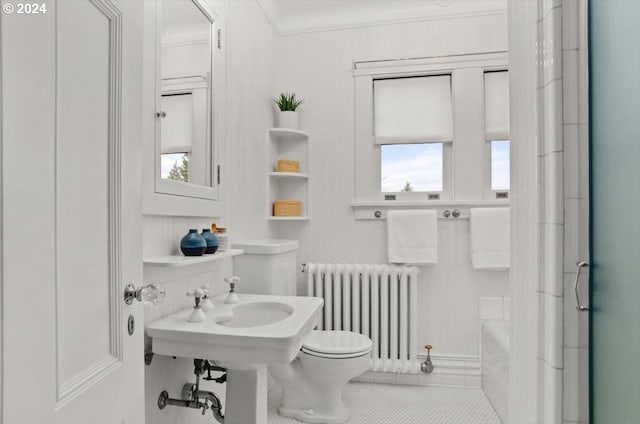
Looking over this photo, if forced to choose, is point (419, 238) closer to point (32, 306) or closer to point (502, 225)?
point (502, 225)

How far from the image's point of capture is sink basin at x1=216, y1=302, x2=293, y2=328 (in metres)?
1.69

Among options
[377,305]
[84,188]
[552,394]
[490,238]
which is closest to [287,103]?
[377,305]

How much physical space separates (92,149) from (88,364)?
430mm

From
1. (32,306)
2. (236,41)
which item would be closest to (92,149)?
(32,306)

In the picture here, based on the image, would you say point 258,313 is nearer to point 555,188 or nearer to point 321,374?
point 321,374

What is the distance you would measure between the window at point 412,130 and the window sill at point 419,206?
0.13 metres

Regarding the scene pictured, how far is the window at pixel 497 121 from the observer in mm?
2607

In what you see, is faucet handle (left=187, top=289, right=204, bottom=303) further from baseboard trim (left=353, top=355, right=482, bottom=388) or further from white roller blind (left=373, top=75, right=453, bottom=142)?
white roller blind (left=373, top=75, right=453, bottom=142)

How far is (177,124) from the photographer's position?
1.55 m

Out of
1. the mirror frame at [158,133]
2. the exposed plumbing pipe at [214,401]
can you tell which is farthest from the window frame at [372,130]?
the exposed plumbing pipe at [214,401]

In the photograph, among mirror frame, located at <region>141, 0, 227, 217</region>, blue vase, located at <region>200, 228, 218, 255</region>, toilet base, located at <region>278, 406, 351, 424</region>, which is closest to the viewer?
mirror frame, located at <region>141, 0, 227, 217</region>

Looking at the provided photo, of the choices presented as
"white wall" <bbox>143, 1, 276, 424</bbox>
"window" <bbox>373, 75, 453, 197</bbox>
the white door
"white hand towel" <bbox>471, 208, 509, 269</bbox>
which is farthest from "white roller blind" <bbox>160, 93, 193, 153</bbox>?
"white hand towel" <bbox>471, 208, 509, 269</bbox>

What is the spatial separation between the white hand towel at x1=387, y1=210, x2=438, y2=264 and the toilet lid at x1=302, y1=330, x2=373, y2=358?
24.6 inches

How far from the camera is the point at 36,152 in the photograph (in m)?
0.61
